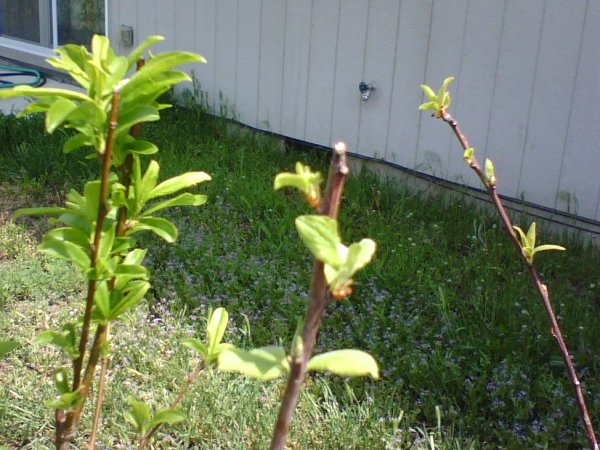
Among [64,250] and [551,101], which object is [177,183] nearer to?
[64,250]

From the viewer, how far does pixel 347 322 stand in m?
3.52

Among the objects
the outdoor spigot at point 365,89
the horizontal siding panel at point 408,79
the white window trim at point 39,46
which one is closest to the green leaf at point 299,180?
the horizontal siding panel at point 408,79

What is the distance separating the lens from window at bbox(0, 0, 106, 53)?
8172mm

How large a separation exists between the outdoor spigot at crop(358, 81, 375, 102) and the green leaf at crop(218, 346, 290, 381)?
443 cm

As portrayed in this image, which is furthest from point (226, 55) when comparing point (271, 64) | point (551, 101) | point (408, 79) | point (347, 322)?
point (347, 322)

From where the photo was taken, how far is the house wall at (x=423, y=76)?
14.3 ft

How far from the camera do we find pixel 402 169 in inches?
207

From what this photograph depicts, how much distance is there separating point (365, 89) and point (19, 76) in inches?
184

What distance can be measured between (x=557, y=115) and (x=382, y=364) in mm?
1980

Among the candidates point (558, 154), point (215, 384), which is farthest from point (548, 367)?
point (558, 154)

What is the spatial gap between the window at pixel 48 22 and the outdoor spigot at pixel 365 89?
355 centimetres

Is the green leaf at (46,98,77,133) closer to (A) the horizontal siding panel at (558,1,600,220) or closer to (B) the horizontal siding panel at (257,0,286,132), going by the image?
(A) the horizontal siding panel at (558,1,600,220)

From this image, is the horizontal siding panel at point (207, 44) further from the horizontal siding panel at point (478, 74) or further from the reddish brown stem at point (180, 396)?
the reddish brown stem at point (180, 396)

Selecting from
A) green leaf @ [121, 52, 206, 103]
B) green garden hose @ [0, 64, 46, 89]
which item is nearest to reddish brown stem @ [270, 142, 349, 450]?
green leaf @ [121, 52, 206, 103]
